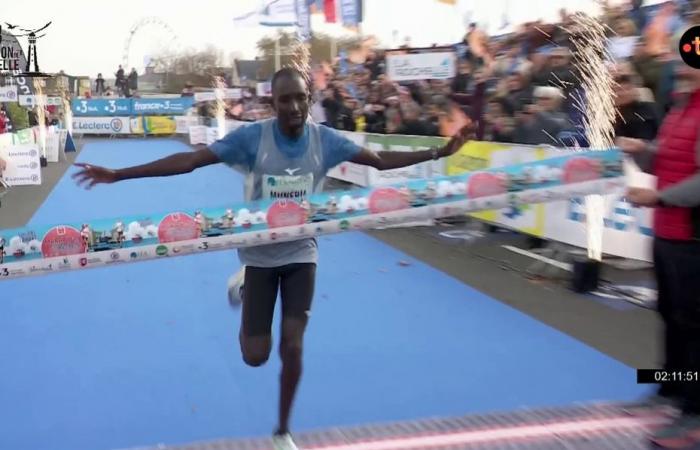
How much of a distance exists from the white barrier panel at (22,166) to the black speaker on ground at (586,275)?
12071 mm

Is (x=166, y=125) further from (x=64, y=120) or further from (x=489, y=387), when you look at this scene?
(x=489, y=387)

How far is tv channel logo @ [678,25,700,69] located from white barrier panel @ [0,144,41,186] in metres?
14.0

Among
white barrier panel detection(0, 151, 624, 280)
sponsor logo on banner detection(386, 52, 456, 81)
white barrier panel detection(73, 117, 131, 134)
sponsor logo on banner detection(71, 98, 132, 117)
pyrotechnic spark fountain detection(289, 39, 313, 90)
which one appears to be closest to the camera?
white barrier panel detection(0, 151, 624, 280)

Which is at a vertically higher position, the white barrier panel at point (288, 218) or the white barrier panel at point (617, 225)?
the white barrier panel at point (288, 218)

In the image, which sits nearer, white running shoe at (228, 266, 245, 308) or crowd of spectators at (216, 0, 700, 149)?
white running shoe at (228, 266, 245, 308)

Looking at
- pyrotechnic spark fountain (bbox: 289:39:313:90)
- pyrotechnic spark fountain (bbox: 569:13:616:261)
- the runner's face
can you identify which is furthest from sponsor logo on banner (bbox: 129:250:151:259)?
pyrotechnic spark fountain (bbox: 289:39:313:90)

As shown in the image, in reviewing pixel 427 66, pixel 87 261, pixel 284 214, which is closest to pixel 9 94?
pixel 427 66

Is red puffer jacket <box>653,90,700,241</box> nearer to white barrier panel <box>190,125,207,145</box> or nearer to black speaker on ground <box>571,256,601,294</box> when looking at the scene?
black speaker on ground <box>571,256,601,294</box>

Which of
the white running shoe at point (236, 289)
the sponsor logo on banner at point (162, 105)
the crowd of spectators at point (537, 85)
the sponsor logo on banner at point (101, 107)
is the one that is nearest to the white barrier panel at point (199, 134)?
the sponsor logo on banner at point (162, 105)

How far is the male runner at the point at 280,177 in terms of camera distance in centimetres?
329

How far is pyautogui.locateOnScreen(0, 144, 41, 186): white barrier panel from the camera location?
1462 centimetres

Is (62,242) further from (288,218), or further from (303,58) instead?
(303,58)

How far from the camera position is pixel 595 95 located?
24.8 ft

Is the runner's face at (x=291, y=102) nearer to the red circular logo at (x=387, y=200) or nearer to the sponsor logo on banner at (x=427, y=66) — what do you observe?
the red circular logo at (x=387, y=200)
